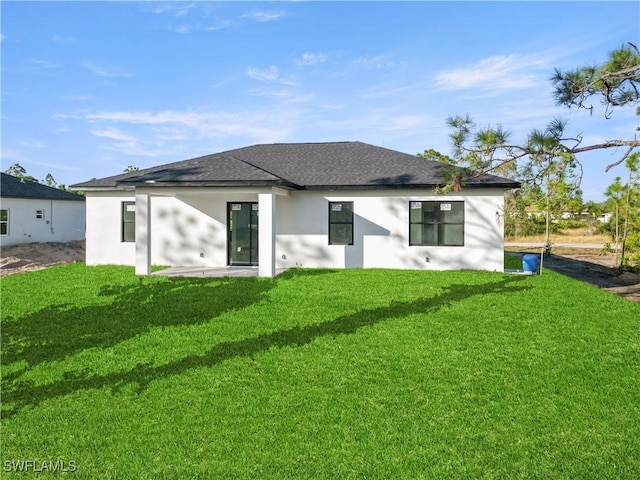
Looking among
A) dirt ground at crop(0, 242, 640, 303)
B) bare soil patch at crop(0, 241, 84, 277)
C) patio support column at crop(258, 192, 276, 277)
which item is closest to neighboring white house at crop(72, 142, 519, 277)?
patio support column at crop(258, 192, 276, 277)

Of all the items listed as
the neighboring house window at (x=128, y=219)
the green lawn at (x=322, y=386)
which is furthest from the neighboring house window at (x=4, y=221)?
the green lawn at (x=322, y=386)

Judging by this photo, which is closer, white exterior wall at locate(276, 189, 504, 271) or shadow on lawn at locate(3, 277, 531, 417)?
shadow on lawn at locate(3, 277, 531, 417)

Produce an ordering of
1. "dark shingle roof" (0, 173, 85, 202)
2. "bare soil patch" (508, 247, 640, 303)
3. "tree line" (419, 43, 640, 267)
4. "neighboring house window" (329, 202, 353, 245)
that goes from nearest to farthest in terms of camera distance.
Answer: "tree line" (419, 43, 640, 267)
"neighboring house window" (329, 202, 353, 245)
"bare soil patch" (508, 247, 640, 303)
"dark shingle roof" (0, 173, 85, 202)

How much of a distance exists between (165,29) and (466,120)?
31.7ft

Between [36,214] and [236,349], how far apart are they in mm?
28464

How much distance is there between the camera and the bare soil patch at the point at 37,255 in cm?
2132

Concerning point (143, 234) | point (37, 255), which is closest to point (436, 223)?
point (143, 234)

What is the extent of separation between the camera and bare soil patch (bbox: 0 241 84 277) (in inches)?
839

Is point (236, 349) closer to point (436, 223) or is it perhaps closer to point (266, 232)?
point (266, 232)

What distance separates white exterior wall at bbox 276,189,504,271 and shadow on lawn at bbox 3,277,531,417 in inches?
133

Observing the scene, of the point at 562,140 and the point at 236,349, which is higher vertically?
the point at 562,140

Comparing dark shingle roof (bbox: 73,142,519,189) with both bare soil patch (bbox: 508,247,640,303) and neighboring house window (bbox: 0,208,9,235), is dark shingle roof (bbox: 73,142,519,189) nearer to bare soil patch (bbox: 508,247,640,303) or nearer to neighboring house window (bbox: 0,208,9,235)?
bare soil patch (bbox: 508,247,640,303)

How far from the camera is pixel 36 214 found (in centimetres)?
2930

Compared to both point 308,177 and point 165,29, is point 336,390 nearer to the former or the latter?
point 308,177
